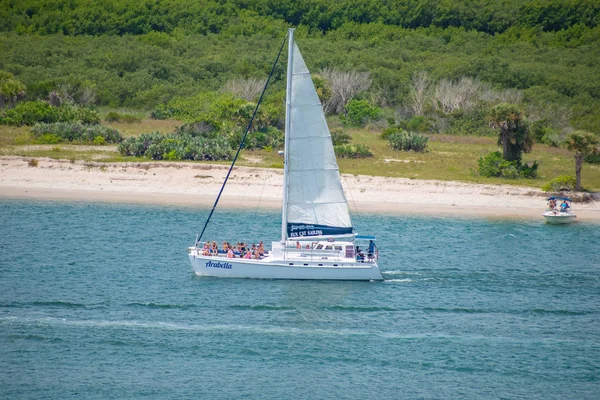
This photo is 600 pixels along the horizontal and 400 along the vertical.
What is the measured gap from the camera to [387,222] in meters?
59.2

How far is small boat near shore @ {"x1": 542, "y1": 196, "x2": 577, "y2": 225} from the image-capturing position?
60312 mm

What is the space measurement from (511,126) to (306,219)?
1096 inches

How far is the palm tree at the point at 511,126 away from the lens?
223ft

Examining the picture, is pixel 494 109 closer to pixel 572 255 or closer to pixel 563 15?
pixel 572 255

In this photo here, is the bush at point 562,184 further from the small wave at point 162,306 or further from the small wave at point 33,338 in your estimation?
the small wave at point 33,338

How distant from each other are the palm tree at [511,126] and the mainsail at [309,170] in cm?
2606

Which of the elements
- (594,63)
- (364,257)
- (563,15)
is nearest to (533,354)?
(364,257)

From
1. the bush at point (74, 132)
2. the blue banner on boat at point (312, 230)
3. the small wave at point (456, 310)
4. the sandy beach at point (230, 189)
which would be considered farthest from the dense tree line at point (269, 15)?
the small wave at point (456, 310)

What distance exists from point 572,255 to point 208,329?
957 inches

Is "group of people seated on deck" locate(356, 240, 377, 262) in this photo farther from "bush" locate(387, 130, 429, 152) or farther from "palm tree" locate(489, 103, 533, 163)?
"bush" locate(387, 130, 429, 152)

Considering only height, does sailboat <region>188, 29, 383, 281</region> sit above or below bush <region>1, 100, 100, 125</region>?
below

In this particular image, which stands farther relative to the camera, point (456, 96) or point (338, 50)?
point (338, 50)

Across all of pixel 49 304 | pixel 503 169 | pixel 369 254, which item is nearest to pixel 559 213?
pixel 503 169

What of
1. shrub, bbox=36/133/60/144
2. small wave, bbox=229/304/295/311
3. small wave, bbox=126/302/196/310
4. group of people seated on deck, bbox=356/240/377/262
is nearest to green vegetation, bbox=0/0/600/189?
shrub, bbox=36/133/60/144
